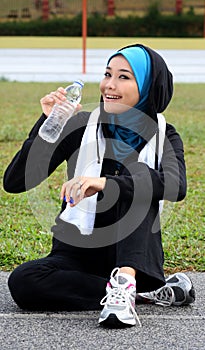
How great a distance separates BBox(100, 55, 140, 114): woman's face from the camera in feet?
12.3

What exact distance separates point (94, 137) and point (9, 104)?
803cm

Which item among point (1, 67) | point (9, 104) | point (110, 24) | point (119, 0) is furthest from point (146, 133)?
point (119, 0)

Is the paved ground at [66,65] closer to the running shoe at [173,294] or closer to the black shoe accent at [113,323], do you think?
the running shoe at [173,294]

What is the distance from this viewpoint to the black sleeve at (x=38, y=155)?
3.75m

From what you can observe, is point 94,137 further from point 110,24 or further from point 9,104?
point 110,24

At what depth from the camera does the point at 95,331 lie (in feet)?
11.4

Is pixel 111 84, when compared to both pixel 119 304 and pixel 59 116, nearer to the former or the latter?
pixel 59 116

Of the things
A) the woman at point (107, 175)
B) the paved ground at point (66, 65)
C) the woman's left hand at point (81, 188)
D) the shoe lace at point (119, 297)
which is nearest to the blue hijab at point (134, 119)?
the woman at point (107, 175)

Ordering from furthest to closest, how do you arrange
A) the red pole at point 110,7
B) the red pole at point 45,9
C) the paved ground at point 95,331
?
the red pole at point 110,7
the red pole at point 45,9
the paved ground at point 95,331

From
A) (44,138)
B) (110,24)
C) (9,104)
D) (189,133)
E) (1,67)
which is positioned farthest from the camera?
(110,24)

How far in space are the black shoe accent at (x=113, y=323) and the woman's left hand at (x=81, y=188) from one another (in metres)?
0.46

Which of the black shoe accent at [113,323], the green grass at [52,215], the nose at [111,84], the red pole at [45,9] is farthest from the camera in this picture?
the red pole at [45,9]

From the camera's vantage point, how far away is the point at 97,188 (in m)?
3.48

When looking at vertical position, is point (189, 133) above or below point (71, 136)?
below
